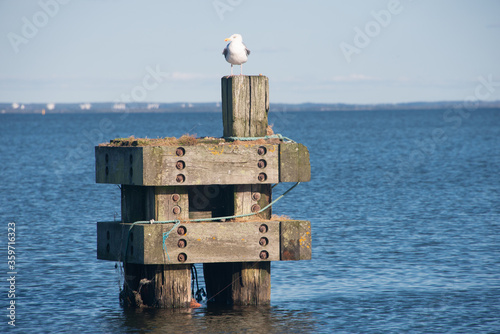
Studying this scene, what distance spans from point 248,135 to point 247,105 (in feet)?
1.60

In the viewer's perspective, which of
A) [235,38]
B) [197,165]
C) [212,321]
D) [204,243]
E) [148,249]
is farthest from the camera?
[235,38]

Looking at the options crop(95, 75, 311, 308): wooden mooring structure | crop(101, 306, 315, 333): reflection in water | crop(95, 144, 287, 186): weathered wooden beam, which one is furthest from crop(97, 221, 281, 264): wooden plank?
crop(101, 306, 315, 333): reflection in water

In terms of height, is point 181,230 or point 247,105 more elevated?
point 247,105

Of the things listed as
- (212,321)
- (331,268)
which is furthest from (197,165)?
(331,268)

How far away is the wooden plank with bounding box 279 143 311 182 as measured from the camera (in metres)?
13.0

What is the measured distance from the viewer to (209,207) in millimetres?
13625

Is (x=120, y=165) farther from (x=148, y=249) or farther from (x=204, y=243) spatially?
(x=204, y=243)

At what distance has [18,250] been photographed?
68.3ft

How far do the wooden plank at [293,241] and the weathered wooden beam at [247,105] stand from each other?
62.1 inches

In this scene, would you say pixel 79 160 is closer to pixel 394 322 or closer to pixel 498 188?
pixel 498 188

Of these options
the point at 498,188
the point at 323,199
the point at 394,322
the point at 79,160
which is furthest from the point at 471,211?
the point at 79,160

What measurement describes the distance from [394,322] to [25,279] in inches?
313

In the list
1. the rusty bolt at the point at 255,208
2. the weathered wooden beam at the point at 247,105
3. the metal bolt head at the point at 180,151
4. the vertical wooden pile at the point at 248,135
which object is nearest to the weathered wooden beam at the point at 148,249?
the metal bolt head at the point at 180,151

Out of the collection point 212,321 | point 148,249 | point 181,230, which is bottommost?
point 212,321
